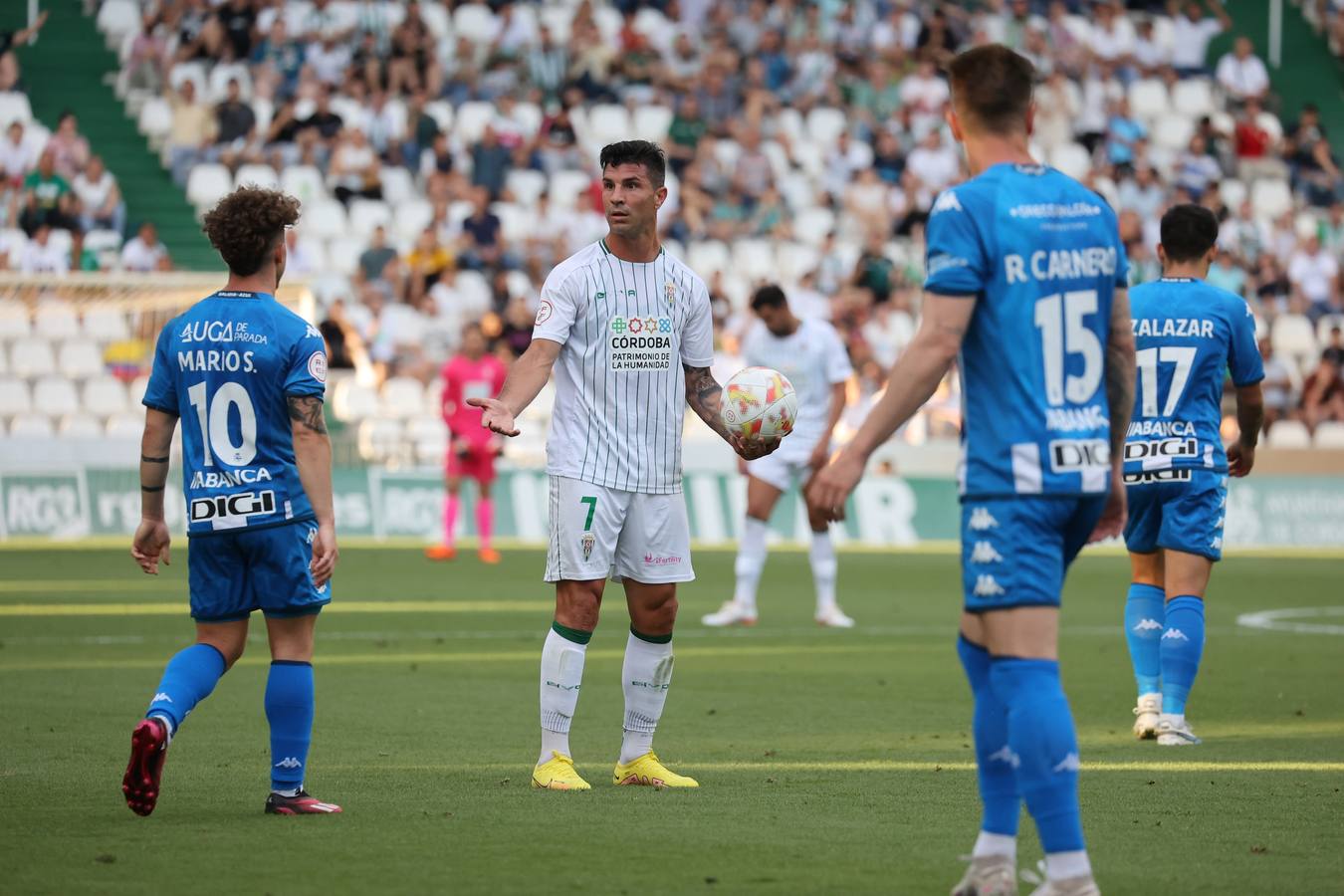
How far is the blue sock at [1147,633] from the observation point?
10.0 m

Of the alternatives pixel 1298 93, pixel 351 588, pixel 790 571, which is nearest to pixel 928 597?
pixel 790 571

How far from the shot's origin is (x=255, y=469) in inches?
281

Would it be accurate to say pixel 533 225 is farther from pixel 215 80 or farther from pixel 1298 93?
pixel 1298 93

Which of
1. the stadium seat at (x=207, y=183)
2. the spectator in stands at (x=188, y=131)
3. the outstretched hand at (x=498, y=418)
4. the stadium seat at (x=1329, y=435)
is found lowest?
the outstretched hand at (x=498, y=418)

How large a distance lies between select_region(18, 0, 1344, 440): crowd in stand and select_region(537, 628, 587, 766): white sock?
56.8 feet

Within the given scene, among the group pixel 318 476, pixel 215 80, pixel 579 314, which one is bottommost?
pixel 318 476

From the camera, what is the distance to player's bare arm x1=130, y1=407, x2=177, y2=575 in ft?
24.0

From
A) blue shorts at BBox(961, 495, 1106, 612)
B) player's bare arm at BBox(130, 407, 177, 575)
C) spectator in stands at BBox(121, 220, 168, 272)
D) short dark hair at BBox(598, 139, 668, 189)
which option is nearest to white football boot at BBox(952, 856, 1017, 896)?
blue shorts at BBox(961, 495, 1106, 612)

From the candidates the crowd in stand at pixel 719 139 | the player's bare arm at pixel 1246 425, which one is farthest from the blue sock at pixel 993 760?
the crowd in stand at pixel 719 139

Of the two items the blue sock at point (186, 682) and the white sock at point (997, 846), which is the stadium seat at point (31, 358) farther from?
the white sock at point (997, 846)

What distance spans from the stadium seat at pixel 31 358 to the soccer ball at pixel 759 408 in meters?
18.6

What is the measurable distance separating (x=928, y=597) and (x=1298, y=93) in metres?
22.5

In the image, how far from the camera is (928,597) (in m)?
18.7

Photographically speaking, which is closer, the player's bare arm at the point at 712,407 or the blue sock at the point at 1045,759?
the blue sock at the point at 1045,759
